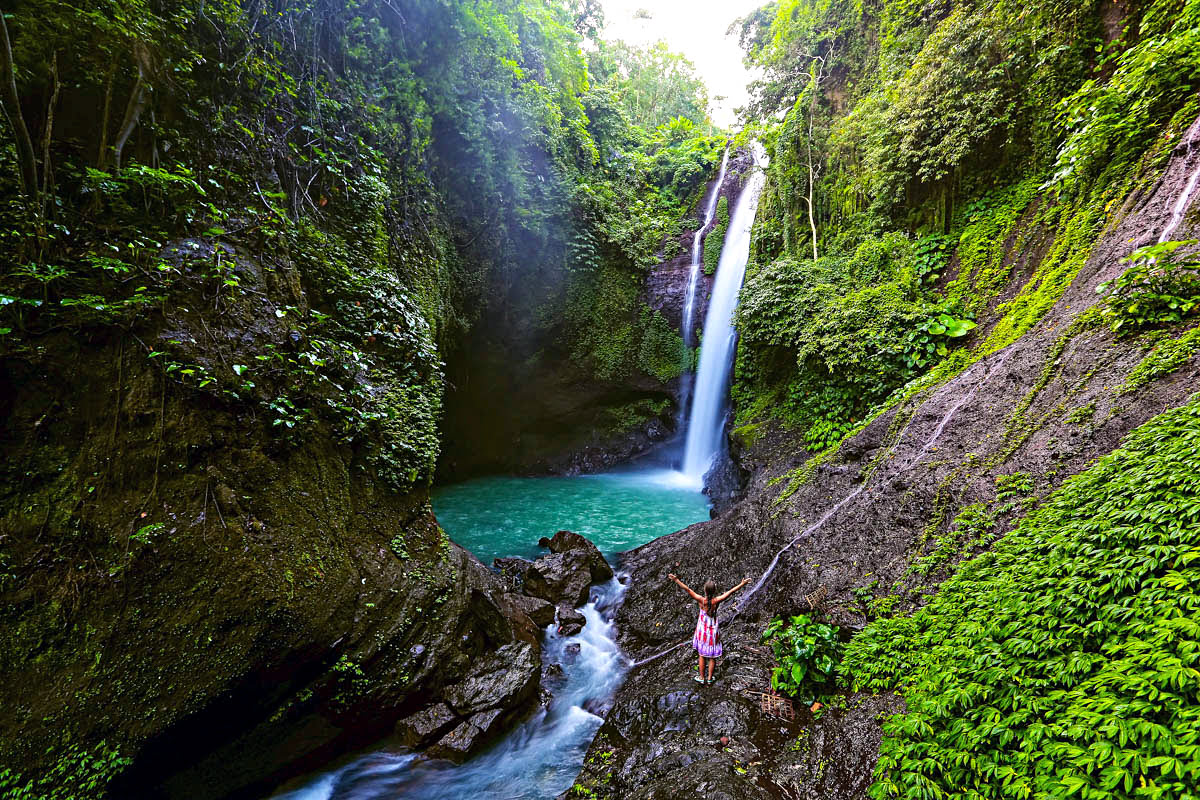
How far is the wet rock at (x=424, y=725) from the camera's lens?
14.5 feet

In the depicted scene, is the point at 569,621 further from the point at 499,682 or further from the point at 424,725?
the point at 424,725

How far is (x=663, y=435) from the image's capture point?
15.8 meters

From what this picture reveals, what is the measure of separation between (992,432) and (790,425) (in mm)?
4222

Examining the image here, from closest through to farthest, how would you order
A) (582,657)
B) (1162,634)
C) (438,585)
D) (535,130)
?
(1162,634)
(438,585)
(582,657)
(535,130)

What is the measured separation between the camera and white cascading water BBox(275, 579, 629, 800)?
163 inches

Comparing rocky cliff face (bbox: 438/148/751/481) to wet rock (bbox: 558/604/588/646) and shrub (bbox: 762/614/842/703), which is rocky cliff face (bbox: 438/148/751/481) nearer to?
wet rock (bbox: 558/604/588/646)

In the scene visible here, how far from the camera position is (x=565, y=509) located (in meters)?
12.1

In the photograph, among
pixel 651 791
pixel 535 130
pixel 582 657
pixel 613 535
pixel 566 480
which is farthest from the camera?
pixel 566 480

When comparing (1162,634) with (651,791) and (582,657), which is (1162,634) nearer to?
(651,791)

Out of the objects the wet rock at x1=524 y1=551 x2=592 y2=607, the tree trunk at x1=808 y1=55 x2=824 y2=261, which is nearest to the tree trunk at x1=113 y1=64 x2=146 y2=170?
the wet rock at x1=524 y1=551 x2=592 y2=607

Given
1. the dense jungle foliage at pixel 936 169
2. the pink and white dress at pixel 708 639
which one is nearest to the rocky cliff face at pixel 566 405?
the dense jungle foliage at pixel 936 169

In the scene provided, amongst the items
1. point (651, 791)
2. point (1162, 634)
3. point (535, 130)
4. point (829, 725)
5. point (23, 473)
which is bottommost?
point (651, 791)

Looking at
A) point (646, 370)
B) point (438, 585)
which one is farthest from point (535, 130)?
point (438, 585)

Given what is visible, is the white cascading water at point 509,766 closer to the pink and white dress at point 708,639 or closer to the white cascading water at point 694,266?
the pink and white dress at point 708,639
